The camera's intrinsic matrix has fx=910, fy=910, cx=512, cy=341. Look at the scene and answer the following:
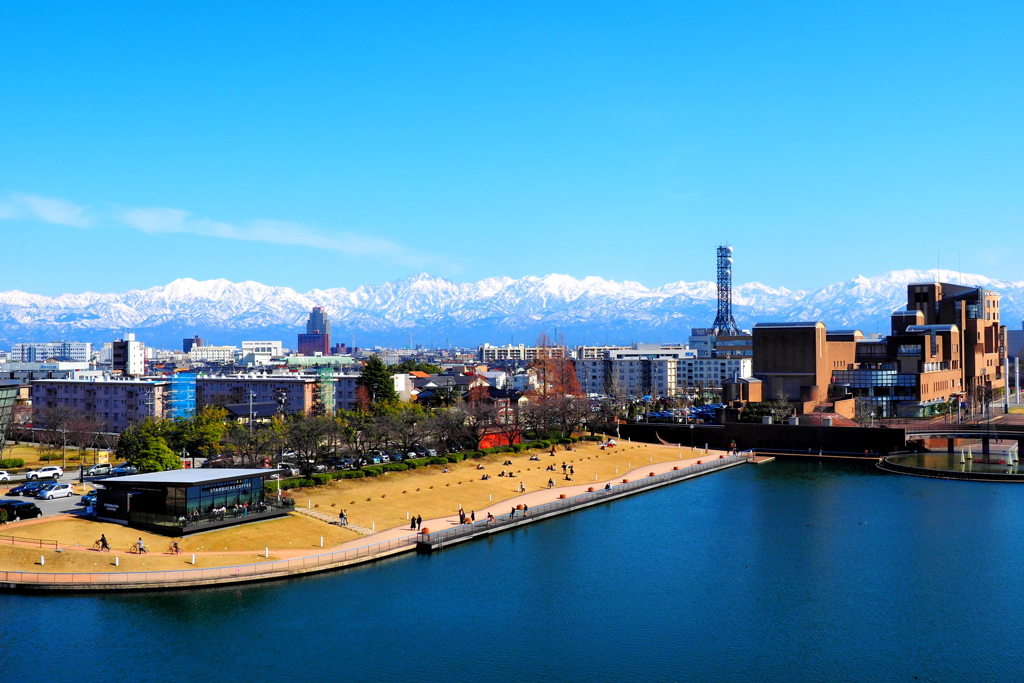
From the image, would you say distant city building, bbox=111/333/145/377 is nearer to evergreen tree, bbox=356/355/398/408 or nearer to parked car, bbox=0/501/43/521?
evergreen tree, bbox=356/355/398/408

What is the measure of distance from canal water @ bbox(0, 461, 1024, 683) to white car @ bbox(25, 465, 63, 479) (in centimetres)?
2491

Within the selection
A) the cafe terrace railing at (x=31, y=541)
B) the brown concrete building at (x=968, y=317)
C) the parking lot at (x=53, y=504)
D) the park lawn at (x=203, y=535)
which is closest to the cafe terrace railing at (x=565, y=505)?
the park lawn at (x=203, y=535)

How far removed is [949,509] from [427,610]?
34629 mm

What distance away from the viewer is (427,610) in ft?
112

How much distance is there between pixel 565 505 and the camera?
53.8m

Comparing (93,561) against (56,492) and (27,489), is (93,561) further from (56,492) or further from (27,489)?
(27,489)

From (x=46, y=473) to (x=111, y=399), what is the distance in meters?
33.5

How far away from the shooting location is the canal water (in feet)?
94.3

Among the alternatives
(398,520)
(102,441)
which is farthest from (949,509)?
(102,441)

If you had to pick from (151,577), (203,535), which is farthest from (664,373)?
(151,577)

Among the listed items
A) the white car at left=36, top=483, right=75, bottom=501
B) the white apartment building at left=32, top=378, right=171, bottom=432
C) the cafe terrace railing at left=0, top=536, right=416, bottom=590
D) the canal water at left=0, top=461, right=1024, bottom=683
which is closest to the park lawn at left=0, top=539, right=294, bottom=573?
the cafe terrace railing at left=0, top=536, right=416, bottom=590

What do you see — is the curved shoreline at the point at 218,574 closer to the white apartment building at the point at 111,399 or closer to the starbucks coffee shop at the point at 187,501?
the starbucks coffee shop at the point at 187,501

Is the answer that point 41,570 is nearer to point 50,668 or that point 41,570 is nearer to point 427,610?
point 50,668

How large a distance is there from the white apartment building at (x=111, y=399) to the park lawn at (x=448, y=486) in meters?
39.4
